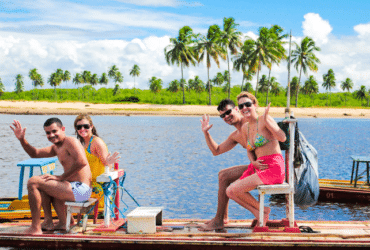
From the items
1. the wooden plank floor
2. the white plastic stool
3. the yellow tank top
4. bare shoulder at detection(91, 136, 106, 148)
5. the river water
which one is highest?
bare shoulder at detection(91, 136, 106, 148)

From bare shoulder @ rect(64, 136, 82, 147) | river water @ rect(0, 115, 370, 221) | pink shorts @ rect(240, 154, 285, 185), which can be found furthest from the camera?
river water @ rect(0, 115, 370, 221)

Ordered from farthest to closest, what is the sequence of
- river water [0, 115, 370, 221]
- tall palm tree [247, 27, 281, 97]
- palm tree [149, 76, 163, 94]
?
Answer: 1. palm tree [149, 76, 163, 94]
2. tall palm tree [247, 27, 281, 97]
3. river water [0, 115, 370, 221]

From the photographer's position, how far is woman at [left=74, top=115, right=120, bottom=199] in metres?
6.32

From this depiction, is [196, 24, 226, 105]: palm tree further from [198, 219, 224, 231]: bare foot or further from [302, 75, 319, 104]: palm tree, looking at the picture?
[198, 219, 224, 231]: bare foot

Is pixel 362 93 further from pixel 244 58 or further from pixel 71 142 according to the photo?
pixel 71 142

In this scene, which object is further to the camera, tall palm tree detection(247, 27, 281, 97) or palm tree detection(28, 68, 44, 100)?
palm tree detection(28, 68, 44, 100)

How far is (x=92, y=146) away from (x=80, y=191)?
793mm

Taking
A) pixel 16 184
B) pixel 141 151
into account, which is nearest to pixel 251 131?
pixel 16 184

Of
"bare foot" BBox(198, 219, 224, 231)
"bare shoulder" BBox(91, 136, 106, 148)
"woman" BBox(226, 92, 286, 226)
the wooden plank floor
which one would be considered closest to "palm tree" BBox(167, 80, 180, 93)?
"bare shoulder" BBox(91, 136, 106, 148)

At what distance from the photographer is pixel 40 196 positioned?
5.85m

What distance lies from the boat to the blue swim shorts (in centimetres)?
813

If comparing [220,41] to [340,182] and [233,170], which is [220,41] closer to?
[340,182]

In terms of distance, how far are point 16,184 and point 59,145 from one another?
10.4m

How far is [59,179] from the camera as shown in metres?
5.91
